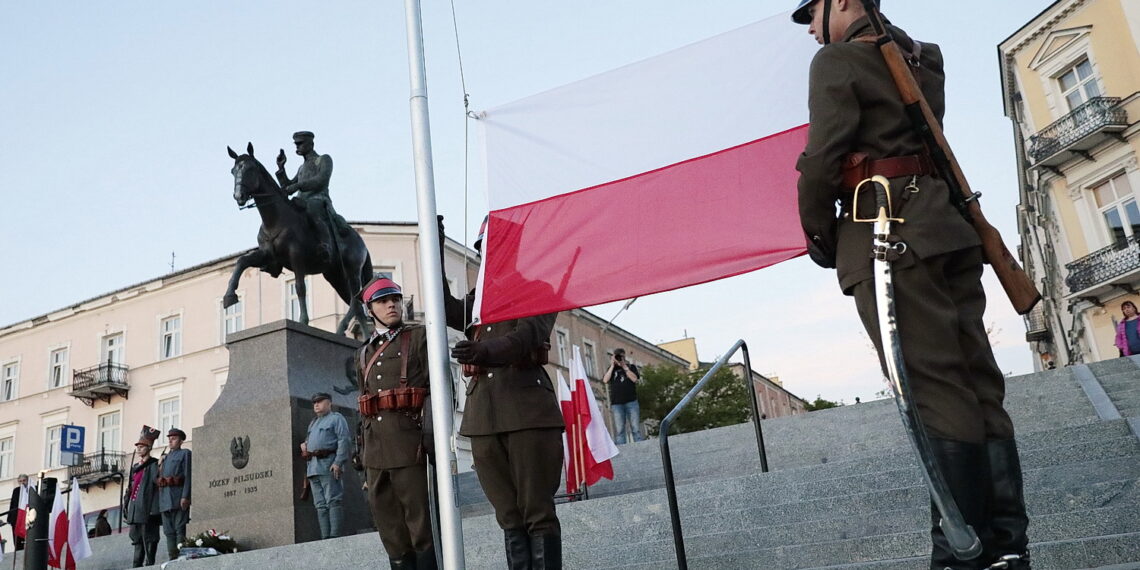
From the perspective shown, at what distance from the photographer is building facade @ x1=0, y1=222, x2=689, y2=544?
34.8m

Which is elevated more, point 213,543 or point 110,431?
point 110,431

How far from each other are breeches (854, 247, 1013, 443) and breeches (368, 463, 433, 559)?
2.77m

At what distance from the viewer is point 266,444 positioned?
877 centimetres

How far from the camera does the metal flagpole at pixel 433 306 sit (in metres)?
3.48

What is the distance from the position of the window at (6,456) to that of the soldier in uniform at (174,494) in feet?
116

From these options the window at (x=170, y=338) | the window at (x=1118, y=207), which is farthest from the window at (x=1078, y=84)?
the window at (x=170, y=338)

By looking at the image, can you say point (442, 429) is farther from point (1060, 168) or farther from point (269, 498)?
point (1060, 168)

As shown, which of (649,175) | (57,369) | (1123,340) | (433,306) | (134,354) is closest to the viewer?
(433,306)

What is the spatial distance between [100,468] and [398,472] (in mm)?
35509

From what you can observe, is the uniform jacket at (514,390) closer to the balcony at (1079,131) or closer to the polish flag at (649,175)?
the polish flag at (649,175)

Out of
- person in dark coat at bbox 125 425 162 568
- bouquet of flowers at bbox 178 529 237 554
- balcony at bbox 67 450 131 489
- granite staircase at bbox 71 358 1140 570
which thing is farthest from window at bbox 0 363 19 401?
granite staircase at bbox 71 358 1140 570

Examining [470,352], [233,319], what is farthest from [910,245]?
[233,319]

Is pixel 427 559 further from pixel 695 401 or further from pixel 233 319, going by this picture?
pixel 695 401

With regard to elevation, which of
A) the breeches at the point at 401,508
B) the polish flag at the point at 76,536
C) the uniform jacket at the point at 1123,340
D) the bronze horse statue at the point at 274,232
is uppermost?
the bronze horse statue at the point at 274,232
